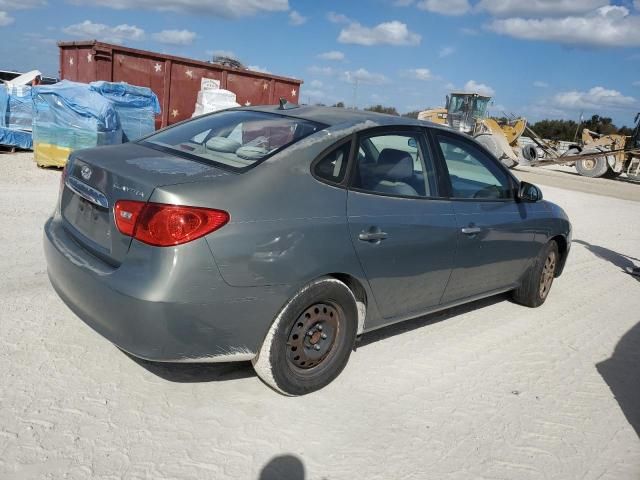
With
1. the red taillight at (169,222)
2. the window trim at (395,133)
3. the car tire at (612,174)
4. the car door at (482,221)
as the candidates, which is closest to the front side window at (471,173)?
the car door at (482,221)

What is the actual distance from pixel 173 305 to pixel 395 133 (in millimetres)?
1916

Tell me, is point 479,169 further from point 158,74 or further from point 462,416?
point 158,74

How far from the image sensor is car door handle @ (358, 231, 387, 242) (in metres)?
3.26

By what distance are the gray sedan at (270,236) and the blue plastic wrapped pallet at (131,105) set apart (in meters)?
7.58

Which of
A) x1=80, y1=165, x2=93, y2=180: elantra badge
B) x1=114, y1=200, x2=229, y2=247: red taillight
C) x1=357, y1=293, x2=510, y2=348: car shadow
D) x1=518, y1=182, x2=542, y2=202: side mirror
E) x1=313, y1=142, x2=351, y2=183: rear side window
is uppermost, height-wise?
x1=313, y1=142, x2=351, y2=183: rear side window

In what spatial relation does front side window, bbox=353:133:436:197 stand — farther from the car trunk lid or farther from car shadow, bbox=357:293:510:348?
car shadow, bbox=357:293:510:348

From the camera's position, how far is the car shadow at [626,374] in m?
3.63

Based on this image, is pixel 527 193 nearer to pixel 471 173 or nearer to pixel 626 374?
pixel 471 173

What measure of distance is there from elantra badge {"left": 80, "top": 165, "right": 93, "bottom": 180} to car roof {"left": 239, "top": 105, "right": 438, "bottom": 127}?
131 cm

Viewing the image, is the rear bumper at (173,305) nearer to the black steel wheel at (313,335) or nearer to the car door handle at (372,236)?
the black steel wheel at (313,335)

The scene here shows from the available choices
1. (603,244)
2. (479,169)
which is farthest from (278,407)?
(603,244)

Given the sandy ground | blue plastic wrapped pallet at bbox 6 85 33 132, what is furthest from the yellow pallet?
the sandy ground

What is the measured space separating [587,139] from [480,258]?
23730mm

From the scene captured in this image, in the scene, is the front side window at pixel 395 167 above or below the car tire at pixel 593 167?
above
